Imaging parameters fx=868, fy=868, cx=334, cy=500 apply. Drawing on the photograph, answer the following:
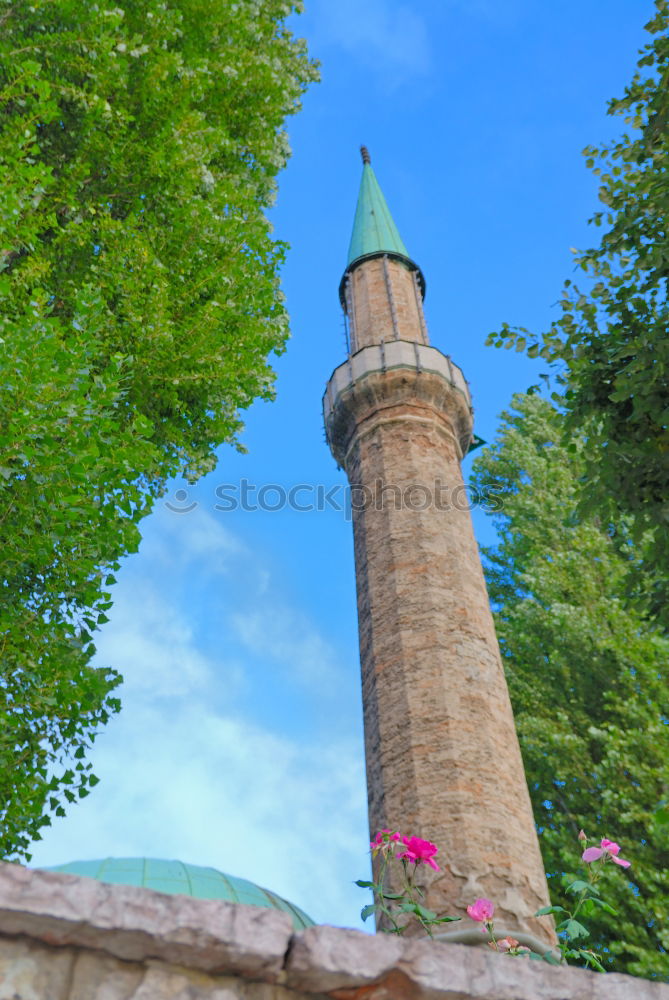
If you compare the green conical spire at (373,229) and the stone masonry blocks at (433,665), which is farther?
the green conical spire at (373,229)

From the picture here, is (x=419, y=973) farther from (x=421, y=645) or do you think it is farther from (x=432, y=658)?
(x=421, y=645)

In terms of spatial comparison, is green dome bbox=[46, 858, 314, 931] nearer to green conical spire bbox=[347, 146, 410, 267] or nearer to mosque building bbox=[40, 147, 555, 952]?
mosque building bbox=[40, 147, 555, 952]

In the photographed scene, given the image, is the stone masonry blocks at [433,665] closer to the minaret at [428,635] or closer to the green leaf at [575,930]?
the minaret at [428,635]

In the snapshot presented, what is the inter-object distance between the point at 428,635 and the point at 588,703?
3.69m

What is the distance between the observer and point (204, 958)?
2.22m

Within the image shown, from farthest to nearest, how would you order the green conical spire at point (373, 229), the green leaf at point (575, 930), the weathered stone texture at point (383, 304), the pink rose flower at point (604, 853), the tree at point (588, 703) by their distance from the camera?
1. the green conical spire at point (373, 229)
2. the weathered stone texture at point (383, 304)
3. the tree at point (588, 703)
4. the pink rose flower at point (604, 853)
5. the green leaf at point (575, 930)

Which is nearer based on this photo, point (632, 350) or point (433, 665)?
point (632, 350)

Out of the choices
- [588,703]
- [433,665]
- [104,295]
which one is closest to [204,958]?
[104,295]

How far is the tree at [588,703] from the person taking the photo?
9961 mm

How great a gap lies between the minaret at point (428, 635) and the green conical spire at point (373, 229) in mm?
1915

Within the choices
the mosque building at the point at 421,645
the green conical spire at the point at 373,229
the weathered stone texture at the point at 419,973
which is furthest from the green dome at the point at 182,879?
the green conical spire at the point at 373,229

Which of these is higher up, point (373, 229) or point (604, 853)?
point (373, 229)

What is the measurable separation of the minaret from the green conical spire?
1915 millimetres

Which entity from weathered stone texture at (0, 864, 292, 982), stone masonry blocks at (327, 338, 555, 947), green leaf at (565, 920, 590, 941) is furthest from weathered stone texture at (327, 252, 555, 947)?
A: weathered stone texture at (0, 864, 292, 982)
